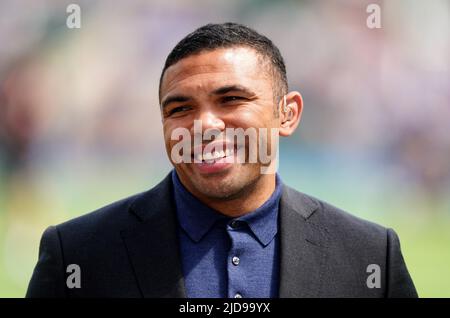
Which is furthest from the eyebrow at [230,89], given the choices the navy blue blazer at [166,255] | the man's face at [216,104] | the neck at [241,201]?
the navy blue blazer at [166,255]

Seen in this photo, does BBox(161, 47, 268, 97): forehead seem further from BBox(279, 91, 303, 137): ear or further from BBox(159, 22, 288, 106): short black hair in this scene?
BBox(279, 91, 303, 137): ear

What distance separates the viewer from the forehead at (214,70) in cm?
237

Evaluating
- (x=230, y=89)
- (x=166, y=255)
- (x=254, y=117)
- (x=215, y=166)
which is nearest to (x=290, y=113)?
(x=254, y=117)

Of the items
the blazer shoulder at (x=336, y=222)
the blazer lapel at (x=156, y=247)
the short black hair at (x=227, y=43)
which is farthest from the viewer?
the blazer shoulder at (x=336, y=222)

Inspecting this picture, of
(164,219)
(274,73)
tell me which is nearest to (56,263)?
(164,219)

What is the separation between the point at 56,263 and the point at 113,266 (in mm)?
269

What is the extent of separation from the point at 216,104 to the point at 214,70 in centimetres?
15

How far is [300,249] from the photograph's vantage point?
248 centimetres

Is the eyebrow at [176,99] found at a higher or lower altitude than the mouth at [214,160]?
higher

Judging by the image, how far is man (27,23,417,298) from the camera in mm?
2369

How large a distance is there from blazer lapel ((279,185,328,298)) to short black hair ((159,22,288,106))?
1.75ft

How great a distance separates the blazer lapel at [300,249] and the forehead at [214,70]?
2.05ft

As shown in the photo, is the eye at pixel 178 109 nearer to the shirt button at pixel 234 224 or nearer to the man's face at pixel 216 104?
the man's face at pixel 216 104

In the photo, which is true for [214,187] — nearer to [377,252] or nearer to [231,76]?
[231,76]
